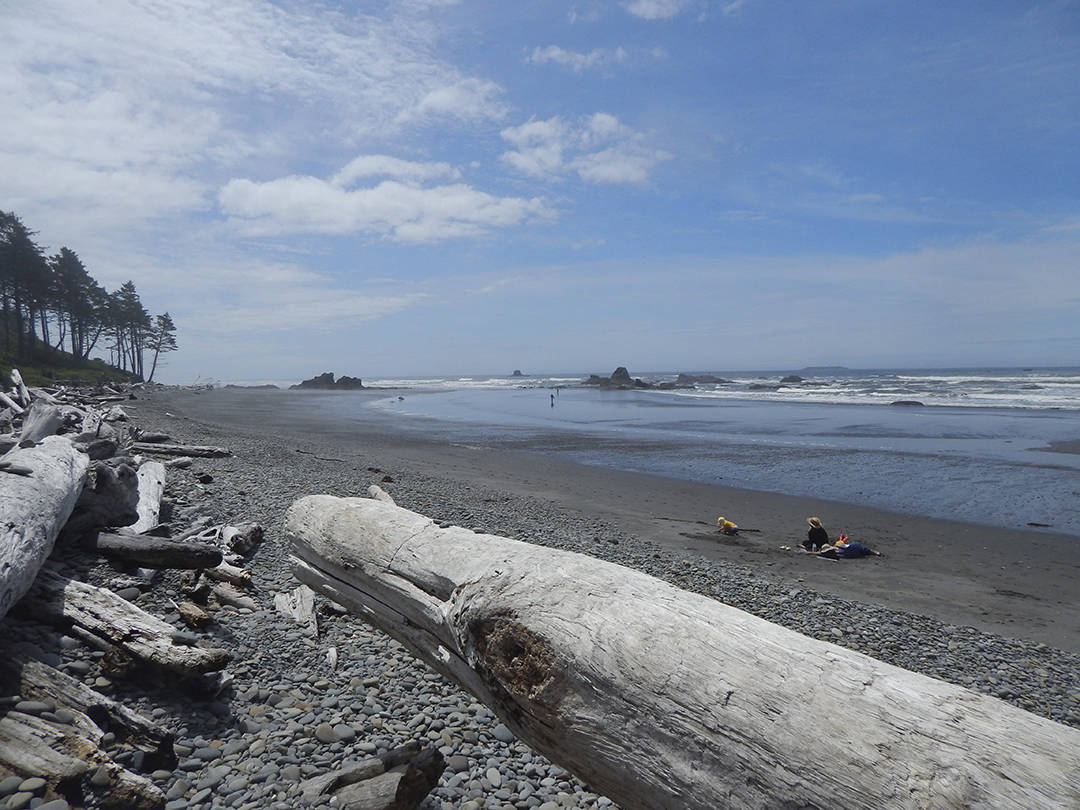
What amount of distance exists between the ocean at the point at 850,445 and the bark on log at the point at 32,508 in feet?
41.9

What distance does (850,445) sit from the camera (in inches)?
819

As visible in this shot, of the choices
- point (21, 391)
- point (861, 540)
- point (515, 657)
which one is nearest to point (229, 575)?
point (515, 657)

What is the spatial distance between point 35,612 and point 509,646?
3.17m

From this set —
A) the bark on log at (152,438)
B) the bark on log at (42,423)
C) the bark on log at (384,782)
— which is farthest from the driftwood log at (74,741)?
the bark on log at (152,438)

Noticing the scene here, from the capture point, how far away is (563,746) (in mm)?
2371

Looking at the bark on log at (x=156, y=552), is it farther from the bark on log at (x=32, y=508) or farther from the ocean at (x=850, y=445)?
the ocean at (x=850, y=445)

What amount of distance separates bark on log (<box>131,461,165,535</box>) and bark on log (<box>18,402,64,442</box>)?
8.55 ft

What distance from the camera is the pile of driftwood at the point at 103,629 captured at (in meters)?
2.62

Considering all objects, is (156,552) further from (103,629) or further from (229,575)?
(103,629)

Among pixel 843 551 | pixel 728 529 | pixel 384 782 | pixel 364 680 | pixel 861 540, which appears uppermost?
pixel 384 782

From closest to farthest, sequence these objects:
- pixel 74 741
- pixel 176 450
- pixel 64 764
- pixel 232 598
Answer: pixel 64 764 → pixel 74 741 → pixel 232 598 → pixel 176 450

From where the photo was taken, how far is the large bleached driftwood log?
1639 mm

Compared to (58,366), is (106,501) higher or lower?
lower

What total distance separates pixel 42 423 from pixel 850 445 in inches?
876
